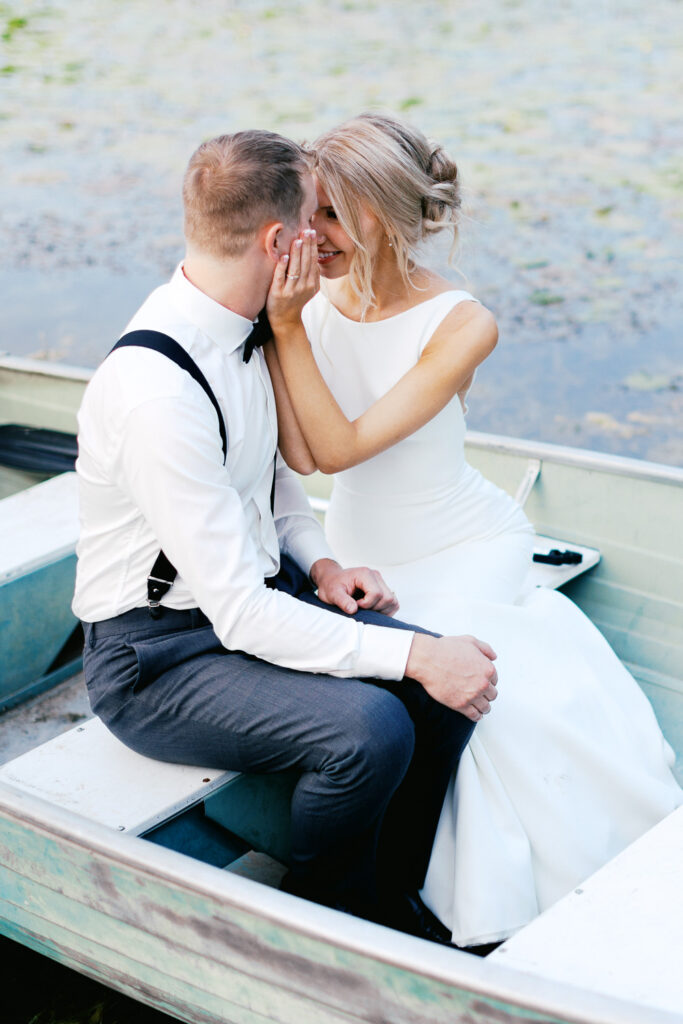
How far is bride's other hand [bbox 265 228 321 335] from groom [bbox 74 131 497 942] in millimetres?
23

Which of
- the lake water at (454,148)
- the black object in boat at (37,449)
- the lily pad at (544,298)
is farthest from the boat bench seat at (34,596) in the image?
the lily pad at (544,298)

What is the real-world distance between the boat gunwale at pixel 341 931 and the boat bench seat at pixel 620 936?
0.04 m

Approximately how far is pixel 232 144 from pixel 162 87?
46.3 ft

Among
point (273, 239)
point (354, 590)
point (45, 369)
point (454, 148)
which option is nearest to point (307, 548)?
point (354, 590)

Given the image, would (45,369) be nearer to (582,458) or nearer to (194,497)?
(582,458)

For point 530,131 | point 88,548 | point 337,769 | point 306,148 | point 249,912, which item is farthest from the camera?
point 530,131

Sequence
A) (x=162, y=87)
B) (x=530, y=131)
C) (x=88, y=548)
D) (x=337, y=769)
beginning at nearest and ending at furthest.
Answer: (x=337, y=769)
(x=88, y=548)
(x=530, y=131)
(x=162, y=87)

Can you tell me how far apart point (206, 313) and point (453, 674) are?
0.74 meters

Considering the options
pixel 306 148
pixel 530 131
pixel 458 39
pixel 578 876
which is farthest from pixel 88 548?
pixel 458 39

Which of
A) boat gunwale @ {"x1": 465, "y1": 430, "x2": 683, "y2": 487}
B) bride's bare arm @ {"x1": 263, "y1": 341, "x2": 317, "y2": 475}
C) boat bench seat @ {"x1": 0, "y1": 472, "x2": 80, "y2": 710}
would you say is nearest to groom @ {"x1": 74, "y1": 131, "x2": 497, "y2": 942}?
bride's bare arm @ {"x1": 263, "y1": 341, "x2": 317, "y2": 475}

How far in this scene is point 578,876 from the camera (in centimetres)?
205

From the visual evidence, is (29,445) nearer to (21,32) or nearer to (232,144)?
(232,144)

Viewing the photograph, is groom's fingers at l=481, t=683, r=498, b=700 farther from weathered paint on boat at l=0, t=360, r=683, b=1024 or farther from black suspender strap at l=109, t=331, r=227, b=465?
black suspender strap at l=109, t=331, r=227, b=465

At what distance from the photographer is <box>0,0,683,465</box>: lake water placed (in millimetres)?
8695
